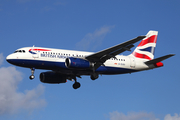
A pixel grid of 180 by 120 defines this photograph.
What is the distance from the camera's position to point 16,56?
3806cm

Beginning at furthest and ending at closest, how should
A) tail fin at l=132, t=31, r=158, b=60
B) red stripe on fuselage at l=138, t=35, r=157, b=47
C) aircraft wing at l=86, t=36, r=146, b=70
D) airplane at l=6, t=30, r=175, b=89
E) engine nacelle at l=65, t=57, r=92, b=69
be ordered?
red stripe on fuselage at l=138, t=35, r=157, b=47, tail fin at l=132, t=31, r=158, b=60, airplane at l=6, t=30, r=175, b=89, engine nacelle at l=65, t=57, r=92, b=69, aircraft wing at l=86, t=36, r=146, b=70

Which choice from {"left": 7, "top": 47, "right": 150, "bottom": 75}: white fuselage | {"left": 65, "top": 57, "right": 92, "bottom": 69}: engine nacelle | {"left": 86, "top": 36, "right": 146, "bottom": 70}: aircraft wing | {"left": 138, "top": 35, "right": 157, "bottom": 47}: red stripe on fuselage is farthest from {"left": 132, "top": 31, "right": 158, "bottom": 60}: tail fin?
{"left": 65, "top": 57, "right": 92, "bottom": 69}: engine nacelle

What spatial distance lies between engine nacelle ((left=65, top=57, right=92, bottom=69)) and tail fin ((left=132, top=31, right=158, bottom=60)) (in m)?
10.1

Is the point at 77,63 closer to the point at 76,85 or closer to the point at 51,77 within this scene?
A: the point at 51,77

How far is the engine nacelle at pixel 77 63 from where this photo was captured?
37719 millimetres

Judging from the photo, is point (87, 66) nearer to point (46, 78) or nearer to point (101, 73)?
point (101, 73)

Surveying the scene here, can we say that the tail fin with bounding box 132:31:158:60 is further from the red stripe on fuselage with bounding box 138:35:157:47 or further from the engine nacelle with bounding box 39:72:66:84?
the engine nacelle with bounding box 39:72:66:84

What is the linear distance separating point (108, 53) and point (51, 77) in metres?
10.6

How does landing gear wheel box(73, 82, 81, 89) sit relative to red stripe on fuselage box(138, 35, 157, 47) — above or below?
below

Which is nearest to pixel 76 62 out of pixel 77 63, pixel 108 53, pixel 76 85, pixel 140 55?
pixel 77 63

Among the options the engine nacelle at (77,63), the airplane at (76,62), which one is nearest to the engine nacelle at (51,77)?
the airplane at (76,62)

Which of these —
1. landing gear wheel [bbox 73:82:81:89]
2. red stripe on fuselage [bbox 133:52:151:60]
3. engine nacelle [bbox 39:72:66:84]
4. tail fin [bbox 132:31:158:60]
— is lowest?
landing gear wheel [bbox 73:82:81:89]

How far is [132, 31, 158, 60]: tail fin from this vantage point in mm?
45906

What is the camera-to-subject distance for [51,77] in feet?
145
